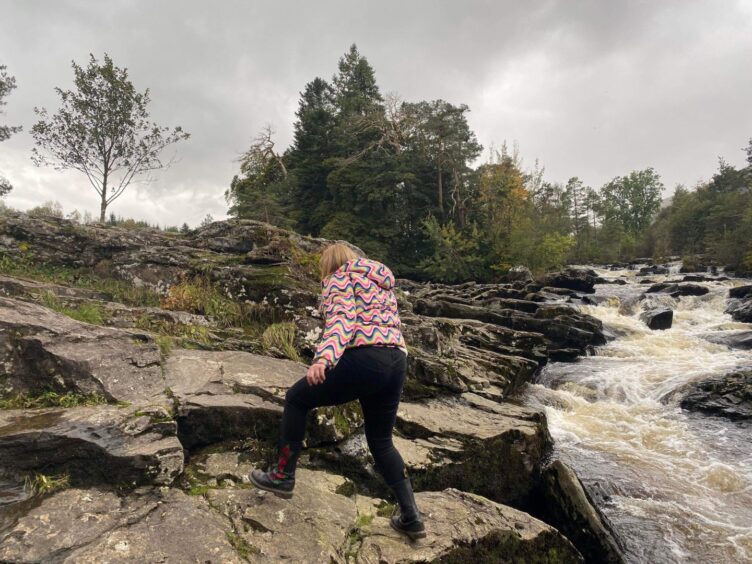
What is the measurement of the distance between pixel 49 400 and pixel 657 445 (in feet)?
31.8

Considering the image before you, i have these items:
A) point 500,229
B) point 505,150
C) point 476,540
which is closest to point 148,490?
point 476,540

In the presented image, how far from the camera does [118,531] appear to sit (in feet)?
8.91

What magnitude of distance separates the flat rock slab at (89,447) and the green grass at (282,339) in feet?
8.58

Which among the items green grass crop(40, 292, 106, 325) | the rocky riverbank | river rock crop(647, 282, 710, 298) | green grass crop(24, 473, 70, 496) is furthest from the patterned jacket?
river rock crop(647, 282, 710, 298)

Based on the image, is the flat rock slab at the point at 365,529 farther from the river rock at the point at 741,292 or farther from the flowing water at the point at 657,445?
the river rock at the point at 741,292

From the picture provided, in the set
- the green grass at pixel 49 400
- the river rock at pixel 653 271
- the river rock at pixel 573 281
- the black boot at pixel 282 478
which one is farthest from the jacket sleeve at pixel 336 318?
the river rock at pixel 653 271

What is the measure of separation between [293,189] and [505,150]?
24055 millimetres

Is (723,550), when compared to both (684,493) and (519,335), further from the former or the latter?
(519,335)

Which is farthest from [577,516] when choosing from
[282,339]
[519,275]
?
[519,275]

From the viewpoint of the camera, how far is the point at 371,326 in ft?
9.98

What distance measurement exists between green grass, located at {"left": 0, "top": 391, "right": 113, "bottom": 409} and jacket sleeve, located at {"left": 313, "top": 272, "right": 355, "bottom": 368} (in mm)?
2370

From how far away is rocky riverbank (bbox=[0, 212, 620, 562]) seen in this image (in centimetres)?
291

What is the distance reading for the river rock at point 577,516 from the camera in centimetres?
474

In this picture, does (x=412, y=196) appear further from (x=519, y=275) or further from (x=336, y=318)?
(x=336, y=318)
